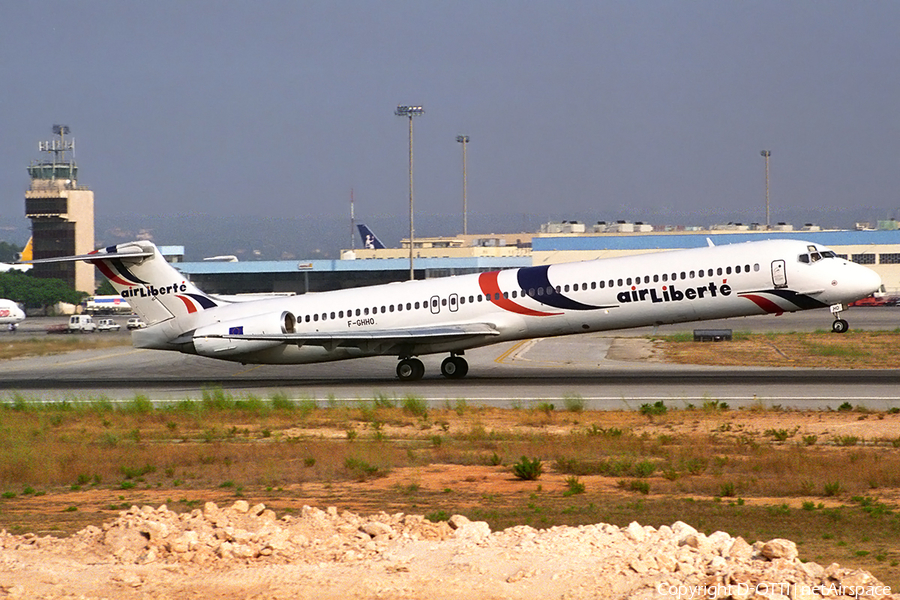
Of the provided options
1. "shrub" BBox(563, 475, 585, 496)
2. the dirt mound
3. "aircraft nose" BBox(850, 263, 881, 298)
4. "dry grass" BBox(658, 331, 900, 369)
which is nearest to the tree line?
"dry grass" BBox(658, 331, 900, 369)

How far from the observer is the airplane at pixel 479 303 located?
101 ft

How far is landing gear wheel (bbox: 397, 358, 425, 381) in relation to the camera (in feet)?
113

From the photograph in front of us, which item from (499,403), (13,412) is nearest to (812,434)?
(499,403)

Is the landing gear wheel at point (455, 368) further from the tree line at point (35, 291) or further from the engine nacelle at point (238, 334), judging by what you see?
the tree line at point (35, 291)

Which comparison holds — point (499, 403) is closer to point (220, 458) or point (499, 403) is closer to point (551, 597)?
point (220, 458)

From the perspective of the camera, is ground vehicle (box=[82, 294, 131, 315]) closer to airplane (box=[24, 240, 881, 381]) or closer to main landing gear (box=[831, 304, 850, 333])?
airplane (box=[24, 240, 881, 381])

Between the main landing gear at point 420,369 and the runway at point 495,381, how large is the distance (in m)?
0.33

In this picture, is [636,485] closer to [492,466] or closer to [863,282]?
[492,466]

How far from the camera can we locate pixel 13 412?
2827cm

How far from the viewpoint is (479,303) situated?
108ft

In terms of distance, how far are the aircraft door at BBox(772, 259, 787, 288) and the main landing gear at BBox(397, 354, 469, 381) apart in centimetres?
1081

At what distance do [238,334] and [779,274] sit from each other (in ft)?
58.6

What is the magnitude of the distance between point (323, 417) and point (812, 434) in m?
12.2

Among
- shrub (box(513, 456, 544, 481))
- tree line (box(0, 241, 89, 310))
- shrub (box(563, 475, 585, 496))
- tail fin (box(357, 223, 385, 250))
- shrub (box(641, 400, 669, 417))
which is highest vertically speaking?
tail fin (box(357, 223, 385, 250))
